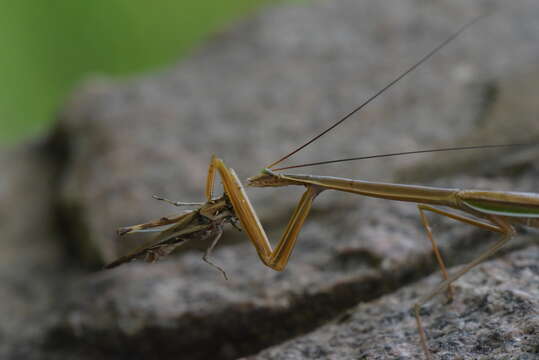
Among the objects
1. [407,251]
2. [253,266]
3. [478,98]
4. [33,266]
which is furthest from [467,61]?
[33,266]

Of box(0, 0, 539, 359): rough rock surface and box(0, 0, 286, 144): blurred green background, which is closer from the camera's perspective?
box(0, 0, 539, 359): rough rock surface

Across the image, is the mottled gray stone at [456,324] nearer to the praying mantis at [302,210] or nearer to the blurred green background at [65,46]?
the praying mantis at [302,210]

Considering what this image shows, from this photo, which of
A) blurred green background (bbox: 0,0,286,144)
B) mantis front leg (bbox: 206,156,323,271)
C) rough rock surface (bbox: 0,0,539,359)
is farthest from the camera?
blurred green background (bbox: 0,0,286,144)

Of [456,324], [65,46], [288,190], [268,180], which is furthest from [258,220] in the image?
[65,46]

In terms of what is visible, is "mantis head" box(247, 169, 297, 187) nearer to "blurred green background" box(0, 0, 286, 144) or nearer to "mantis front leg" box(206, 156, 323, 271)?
"mantis front leg" box(206, 156, 323, 271)

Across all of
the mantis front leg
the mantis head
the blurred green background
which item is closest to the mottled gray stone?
the mantis front leg

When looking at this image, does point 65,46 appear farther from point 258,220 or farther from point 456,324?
point 456,324
